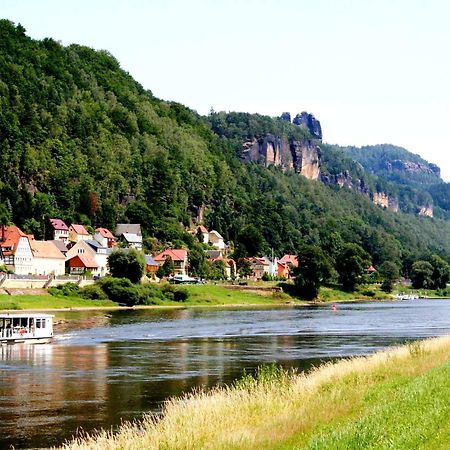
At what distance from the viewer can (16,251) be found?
144500mm

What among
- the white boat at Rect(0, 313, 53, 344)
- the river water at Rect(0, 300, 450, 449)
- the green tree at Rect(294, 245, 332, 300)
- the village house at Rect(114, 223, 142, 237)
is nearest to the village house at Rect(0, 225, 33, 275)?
the river water at Rect(0, 300, 450, 449)

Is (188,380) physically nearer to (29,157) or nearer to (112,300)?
(112,300)

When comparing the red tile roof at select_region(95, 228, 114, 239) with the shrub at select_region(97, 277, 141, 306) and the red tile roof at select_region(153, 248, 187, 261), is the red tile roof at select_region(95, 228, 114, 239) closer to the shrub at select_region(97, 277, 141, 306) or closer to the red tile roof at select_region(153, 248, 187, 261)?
the red tile roof at select_region(153, 248, 187, 261)

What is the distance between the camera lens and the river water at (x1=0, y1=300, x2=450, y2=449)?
1385 inches

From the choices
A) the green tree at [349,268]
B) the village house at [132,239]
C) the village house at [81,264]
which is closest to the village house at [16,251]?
the village house at [81,264]

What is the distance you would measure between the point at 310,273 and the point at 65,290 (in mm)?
Result: 58930

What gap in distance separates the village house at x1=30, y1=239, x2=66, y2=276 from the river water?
43.3m

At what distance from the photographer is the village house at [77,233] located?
174762 millimetres

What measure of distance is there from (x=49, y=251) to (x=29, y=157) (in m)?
43.9

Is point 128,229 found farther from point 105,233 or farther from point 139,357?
point 139,357

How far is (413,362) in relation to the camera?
38688 mm

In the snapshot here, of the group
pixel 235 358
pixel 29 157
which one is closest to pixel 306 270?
pixel 29 157

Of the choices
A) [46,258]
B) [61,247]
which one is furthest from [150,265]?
[46,258]

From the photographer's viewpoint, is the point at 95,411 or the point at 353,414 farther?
the point at 95,411
